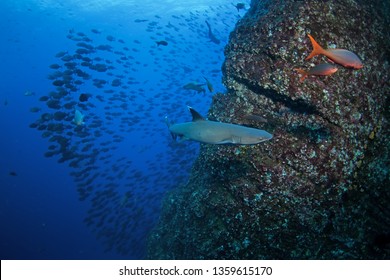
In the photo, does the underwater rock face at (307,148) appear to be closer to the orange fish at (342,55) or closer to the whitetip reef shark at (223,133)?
the orange fish at (342,55)

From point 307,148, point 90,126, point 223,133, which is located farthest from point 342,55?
point 90,126

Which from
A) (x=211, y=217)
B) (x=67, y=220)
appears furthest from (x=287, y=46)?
(x=67, y=220)

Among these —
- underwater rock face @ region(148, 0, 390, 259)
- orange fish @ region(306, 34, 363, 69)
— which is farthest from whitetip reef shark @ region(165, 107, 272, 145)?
underwater rock face @ region(148, 0, 390, 259)

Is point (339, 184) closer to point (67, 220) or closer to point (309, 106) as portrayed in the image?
point (309, 106)

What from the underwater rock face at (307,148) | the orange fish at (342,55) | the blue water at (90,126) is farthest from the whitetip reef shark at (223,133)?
the blue water at (90,126)

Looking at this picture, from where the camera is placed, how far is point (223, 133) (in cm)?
324

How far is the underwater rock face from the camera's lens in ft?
14.3

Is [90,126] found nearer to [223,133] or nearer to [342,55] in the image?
[223,133]

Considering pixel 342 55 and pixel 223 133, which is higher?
pixel 342 55

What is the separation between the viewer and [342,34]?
4.44m

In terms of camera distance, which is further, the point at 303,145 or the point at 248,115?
the point at 248,115

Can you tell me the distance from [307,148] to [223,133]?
1.92 meters

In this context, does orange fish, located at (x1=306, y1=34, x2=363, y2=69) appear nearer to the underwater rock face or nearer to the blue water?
the underwater rock face
